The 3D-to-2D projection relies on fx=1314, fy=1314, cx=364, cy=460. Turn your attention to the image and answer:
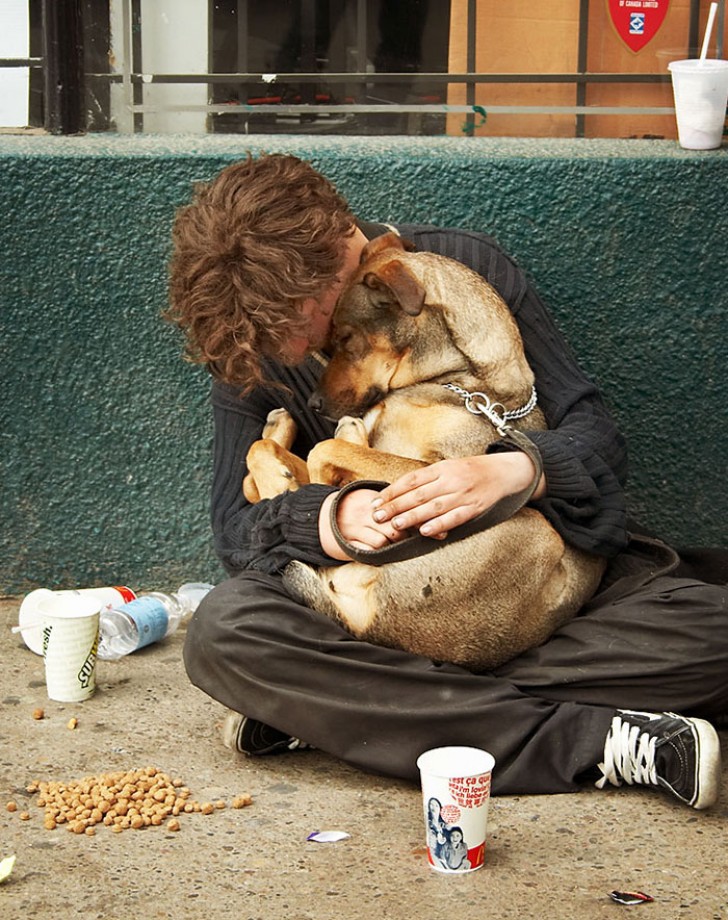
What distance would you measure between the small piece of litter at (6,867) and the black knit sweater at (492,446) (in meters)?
0.97

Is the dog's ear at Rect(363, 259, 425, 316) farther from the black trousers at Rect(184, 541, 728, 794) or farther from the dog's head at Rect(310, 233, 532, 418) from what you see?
the black trousers at Rect(184, 541, 728, 794)

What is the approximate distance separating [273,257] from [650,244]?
1.53 meters

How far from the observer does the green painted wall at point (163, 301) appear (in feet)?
13.7

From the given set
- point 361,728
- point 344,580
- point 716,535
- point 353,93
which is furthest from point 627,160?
point 361,728

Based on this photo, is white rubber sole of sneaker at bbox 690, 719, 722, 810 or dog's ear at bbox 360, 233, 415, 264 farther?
dog's ear at bbox 360, 233, 415, 264

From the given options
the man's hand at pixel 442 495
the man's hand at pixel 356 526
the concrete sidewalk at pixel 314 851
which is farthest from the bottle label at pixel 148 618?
the man's hand at pixel 442 495

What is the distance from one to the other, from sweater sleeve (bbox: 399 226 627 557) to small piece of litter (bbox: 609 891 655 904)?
90 cm

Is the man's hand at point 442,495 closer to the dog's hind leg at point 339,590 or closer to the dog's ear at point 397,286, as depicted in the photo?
the dog's hind leg at point 339,590

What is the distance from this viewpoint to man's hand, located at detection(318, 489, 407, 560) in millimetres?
3141

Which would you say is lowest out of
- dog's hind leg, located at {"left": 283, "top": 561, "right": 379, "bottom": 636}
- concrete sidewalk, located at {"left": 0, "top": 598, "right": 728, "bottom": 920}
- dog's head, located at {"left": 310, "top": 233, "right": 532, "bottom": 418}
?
concrete sidewalk, located at {"left": 0, "top": 598, "right": 728, "bottom": 920}

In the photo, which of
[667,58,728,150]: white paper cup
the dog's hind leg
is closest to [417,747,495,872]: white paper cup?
the dog's hind leg

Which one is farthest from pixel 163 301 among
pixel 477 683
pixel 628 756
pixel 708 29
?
pixel 628 756

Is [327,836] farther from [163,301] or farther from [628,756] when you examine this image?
[163,301]

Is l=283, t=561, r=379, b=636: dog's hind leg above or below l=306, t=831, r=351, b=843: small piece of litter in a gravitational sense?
above
